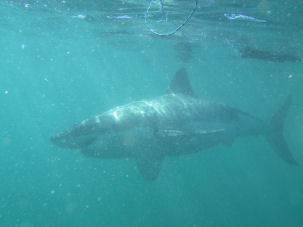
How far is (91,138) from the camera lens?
740 cm

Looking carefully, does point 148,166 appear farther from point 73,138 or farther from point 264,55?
point 264,55

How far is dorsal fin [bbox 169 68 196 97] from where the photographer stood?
1130 centimetres

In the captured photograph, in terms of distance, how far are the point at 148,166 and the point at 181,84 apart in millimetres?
4776

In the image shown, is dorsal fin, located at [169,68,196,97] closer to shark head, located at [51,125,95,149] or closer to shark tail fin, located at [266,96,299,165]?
shark head, located at [51,125,95,149]

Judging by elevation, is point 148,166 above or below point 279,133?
above

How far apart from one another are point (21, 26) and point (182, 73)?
23128mm

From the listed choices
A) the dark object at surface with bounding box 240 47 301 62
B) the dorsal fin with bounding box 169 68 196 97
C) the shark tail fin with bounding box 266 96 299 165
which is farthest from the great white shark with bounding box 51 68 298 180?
the dark object at surface with bounding box 240 47 301 62

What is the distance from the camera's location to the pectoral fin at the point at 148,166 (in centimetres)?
807

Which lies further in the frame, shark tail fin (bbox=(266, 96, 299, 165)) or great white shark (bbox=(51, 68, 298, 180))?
shark tail fin (bbox=(266, 96, 299, 165))

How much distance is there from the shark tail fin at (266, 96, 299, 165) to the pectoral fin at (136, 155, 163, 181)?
325 inches

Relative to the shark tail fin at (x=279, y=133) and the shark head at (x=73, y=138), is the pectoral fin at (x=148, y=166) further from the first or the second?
the shark tail fin at (x=279, y=133)

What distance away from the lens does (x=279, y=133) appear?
13750 mm

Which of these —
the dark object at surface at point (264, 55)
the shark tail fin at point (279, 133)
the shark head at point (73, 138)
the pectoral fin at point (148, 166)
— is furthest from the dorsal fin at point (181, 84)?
the dark object at surface at point (264, 55)

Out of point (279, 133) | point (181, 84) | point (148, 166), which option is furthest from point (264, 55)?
point (148, 166)
